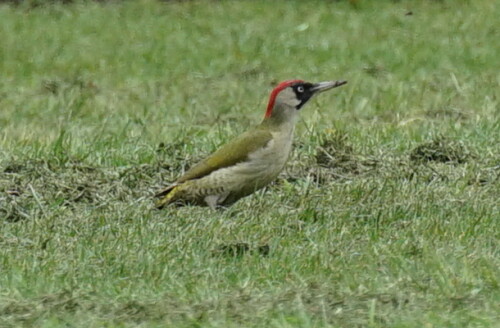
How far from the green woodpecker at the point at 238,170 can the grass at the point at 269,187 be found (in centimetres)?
14

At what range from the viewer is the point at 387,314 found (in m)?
6.01

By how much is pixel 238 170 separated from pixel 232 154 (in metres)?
0.13

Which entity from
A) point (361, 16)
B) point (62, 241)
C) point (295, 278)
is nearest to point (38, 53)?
point (361, 16)

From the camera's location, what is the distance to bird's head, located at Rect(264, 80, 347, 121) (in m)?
8.62

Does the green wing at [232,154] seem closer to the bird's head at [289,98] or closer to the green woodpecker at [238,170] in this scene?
the green woodpecker at [238,170]

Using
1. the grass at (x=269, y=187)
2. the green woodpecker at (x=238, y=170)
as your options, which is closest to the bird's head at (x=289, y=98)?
the green woodpecker at (x=238, y=170)

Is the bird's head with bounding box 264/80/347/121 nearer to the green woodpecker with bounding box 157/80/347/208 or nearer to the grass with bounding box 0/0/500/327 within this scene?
the green woodpecker with bounding box 157/80/347/208

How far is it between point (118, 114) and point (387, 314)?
5974mm

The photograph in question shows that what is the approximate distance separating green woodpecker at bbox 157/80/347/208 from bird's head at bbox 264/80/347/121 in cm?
3

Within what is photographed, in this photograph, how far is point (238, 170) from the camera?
27.2ft

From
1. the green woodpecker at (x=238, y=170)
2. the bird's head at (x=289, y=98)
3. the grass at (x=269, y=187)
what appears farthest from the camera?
the bird's head at (x=289, y=98)

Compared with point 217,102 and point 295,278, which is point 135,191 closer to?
point 295,278

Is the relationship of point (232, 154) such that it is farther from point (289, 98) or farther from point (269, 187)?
point (269, 187)

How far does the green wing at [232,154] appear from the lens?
834 cm
